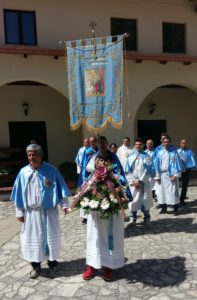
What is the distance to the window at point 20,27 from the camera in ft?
38.1

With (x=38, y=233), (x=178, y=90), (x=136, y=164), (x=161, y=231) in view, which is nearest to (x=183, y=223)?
(x=161, y=231)

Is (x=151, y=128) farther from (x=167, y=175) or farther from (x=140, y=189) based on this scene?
(x=140, y=189)

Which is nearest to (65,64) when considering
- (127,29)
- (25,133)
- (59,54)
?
(59,54)

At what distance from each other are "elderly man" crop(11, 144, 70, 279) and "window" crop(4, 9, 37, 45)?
26.1 ft

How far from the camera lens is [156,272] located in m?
4.94

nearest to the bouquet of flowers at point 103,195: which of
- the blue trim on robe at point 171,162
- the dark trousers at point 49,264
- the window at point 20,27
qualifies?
the dark trousers at point 49,264

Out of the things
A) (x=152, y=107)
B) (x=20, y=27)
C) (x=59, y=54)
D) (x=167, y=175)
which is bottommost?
(x=167, y=175)

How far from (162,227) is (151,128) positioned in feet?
26.9

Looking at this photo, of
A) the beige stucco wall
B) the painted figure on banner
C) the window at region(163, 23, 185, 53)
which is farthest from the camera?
the window at region(163, 23, 185, 53)

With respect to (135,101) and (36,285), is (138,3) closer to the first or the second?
(135,101)

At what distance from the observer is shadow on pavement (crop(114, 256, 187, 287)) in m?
4.68

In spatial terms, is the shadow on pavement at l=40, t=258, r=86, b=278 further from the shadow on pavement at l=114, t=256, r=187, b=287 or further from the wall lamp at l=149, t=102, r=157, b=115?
the wall lamp at l=149, t=102, r=157, b=115

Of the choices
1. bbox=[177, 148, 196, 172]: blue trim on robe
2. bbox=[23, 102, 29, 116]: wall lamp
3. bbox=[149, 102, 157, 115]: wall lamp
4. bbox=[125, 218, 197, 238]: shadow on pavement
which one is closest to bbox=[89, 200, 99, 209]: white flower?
bbox=[125, 218, 197, 238]: shadow on pavement

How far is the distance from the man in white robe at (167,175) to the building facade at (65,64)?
392cm
